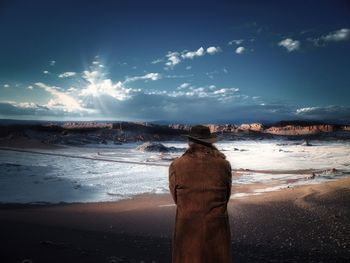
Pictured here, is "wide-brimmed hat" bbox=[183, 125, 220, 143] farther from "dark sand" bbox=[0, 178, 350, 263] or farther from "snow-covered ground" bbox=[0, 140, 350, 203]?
"snow-covered ground" bbox=[0, 140, 350, 203]

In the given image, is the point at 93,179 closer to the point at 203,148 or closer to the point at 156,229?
the point at 156,229

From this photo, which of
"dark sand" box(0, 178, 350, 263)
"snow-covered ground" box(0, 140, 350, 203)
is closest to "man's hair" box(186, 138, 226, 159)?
"dark sand" box(0, 178, 350, 263)

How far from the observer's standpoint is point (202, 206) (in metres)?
3.14

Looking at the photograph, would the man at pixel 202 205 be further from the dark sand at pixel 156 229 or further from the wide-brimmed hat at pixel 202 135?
the dark sand at pixel 156 229

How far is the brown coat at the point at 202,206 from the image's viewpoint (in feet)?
10.3

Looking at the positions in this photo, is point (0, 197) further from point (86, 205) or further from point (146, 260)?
point (146, 260)

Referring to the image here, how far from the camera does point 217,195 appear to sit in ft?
10.3

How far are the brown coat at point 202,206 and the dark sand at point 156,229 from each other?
211cm

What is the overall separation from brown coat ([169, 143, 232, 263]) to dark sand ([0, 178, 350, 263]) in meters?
2.11

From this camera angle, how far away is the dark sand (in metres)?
5.23

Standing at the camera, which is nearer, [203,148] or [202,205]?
[202,205]

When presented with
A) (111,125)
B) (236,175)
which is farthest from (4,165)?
(111,125)

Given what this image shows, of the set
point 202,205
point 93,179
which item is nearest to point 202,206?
point 202,205

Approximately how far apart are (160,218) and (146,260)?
2.47 meters
